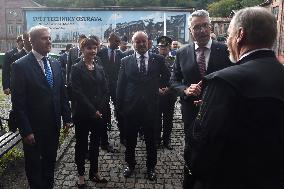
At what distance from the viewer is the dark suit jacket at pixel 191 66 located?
13.8ft

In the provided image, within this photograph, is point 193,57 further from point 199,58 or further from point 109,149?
point 109,149

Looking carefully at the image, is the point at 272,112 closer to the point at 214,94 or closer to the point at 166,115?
the point at 214,94

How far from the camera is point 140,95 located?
5.62 metres

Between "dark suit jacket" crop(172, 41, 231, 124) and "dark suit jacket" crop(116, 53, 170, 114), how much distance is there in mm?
1195

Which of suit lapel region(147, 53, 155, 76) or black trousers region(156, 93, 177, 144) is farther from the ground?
suit lapel region(147, 53, 155, 76)

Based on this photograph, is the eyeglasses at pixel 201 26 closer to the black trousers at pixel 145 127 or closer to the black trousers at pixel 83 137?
the black trousers at pixel 145 127

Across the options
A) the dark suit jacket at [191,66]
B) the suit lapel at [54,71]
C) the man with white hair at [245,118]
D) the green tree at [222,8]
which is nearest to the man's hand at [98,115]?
the suit lapel at [54,71]

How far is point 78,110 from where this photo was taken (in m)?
5.23

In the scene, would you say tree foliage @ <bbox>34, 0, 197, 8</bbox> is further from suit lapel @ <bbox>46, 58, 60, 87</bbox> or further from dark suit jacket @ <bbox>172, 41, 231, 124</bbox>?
dark suit jacket @ <bbox>172, 41, 231, 124</bbox>

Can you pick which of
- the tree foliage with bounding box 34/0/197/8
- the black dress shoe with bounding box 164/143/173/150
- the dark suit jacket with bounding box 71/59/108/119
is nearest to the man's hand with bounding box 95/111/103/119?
the dark suit jacket with bounding box 71/59/108/119

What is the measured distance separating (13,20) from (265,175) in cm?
6693

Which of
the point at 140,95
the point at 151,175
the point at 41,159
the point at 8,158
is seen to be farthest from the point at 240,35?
the point at 8,158

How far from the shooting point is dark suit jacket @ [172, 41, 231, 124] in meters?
4.20

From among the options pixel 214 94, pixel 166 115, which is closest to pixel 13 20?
pixel 166 115
